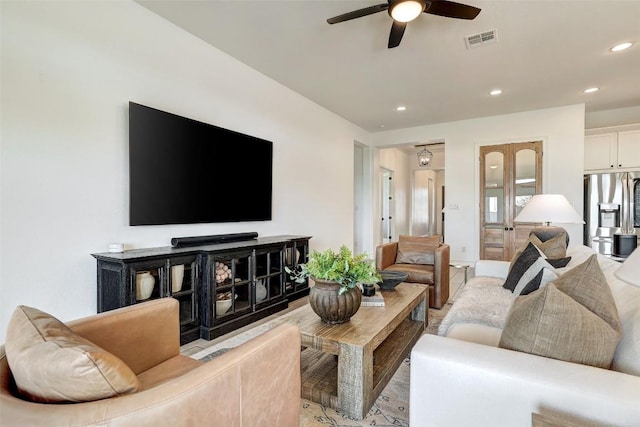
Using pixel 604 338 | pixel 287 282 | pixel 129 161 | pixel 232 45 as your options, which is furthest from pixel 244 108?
pixel 604 338

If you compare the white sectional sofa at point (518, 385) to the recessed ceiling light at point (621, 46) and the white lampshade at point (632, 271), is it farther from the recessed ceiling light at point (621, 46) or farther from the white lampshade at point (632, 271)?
the recessed ceiling light at point (621, 46)

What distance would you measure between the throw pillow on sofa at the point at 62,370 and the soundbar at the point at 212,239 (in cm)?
198

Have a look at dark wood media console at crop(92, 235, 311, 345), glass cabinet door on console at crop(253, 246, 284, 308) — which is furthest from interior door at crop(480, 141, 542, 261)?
glass cabinet door on console at crop(253, 246, 284, 308)

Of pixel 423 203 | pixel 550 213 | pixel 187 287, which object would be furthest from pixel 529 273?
pixel 423 203

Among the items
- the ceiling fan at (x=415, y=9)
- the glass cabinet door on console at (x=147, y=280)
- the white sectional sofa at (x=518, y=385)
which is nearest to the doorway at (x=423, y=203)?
the ceiling fan at (x=415, y=9)

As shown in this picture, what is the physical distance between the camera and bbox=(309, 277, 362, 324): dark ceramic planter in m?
1.79

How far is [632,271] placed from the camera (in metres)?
0.87

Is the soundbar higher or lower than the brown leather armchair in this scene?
higher

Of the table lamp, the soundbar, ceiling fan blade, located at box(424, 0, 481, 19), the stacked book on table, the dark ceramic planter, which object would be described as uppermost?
ceiling fan blade, located at box(424, 0, 481, 19)

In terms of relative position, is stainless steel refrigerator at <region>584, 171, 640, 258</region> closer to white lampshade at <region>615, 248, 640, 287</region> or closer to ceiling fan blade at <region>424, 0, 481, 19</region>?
ceiling fan blade at <region>424, 0, 481, 19</region>

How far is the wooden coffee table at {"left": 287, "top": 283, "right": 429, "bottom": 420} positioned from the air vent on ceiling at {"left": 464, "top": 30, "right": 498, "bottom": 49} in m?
2.57

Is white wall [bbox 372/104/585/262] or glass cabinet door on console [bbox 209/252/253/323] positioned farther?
white wall [bbox 372/104/585/262]

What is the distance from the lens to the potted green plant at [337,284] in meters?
1.79

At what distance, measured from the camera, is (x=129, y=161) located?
245cm
